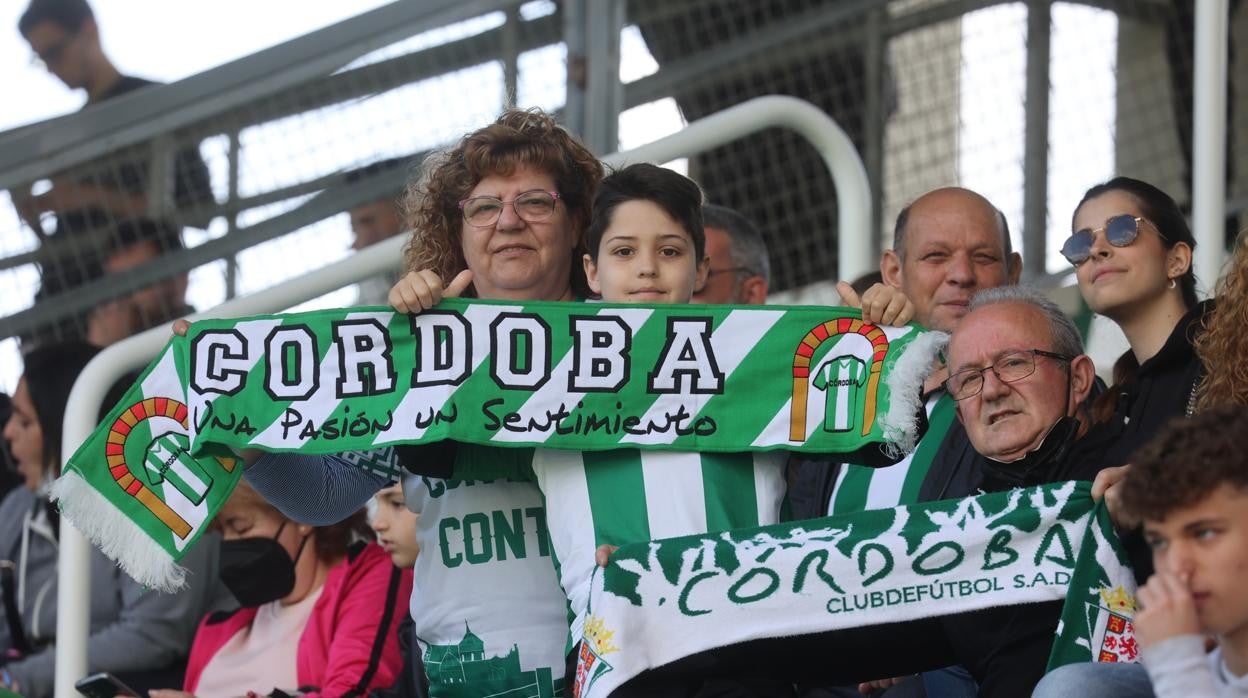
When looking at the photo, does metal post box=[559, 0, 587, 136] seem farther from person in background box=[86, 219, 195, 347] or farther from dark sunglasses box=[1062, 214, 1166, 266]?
dark sunglasses box=[1062, 214, 1166, 266]

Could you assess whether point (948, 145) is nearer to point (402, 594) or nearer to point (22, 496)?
point (402, 594)

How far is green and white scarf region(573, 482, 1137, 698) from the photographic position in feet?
10.9

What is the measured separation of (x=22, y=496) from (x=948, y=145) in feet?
10.3

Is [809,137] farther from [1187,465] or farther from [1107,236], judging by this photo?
[1187,465]

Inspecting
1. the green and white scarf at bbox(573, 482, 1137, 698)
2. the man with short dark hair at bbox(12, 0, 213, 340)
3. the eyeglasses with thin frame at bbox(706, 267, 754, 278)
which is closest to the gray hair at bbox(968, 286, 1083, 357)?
the green and white scarf at bbox(573, 482, 1137, 698)

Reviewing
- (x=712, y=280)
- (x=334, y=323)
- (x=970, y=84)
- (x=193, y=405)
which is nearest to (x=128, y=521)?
(x=193, y=405)

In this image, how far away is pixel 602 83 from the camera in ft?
18.6

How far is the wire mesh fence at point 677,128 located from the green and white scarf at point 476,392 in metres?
1.56

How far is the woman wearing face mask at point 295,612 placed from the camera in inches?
177

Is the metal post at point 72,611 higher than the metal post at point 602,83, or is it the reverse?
the metal post at point 602,83

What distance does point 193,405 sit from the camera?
3771 millimetres

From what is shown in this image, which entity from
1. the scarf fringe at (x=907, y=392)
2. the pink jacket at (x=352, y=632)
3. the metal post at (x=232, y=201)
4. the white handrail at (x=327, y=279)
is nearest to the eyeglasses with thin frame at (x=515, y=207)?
the scarf fringe at (x=907, y=392)

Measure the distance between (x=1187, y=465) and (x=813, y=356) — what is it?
3.48 ft

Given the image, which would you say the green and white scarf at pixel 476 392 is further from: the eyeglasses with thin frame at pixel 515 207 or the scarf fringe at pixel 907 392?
the eyeglasses with thin frame at pixel 515 207
